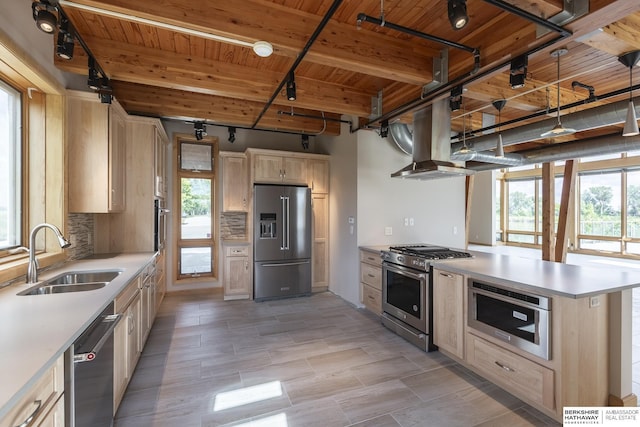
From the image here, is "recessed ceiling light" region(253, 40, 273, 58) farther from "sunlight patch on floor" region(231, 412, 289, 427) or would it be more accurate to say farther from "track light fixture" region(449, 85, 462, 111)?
"sunlight patch on floor" region(231, 412, 289, 427)

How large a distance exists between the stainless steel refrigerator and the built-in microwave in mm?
2867

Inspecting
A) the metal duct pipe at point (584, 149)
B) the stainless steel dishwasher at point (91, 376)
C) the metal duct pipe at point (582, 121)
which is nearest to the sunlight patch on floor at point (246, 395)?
the stainless steel dishwasher at point (91, 376)

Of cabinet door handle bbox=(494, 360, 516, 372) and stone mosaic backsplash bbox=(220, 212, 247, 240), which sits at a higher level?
stone mosaic backsplash bbox=(220, 212, 247, 240)

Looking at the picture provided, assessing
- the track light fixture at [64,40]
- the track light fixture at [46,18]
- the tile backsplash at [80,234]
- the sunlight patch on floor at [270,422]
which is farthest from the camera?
the tile backsplash at [80,234]

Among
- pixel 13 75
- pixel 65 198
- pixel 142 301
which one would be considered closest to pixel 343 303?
pixel 142 301

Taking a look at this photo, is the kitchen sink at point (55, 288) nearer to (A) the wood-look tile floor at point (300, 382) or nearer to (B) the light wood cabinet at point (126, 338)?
(B) the light wood cabinet at point (126, 338)

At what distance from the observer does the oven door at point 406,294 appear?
3.08 meters

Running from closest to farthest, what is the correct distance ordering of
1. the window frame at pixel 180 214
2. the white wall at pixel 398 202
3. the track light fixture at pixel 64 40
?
1. the track light fixture at pixel 64 40
2. the white wall at pixel 398 202
3. the window frame at pixel 180 214

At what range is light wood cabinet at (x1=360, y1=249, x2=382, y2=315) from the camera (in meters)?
3.92

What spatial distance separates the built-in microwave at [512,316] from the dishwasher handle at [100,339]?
8.67 feet

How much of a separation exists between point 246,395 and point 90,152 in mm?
2611

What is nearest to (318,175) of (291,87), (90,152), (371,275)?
(371,275)

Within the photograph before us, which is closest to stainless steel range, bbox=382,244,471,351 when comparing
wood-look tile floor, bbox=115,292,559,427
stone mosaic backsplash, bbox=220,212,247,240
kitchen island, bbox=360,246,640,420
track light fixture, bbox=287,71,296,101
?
wood-look tile floor, bbox=115,292,559,427

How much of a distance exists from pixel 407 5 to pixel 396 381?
2.99 m
